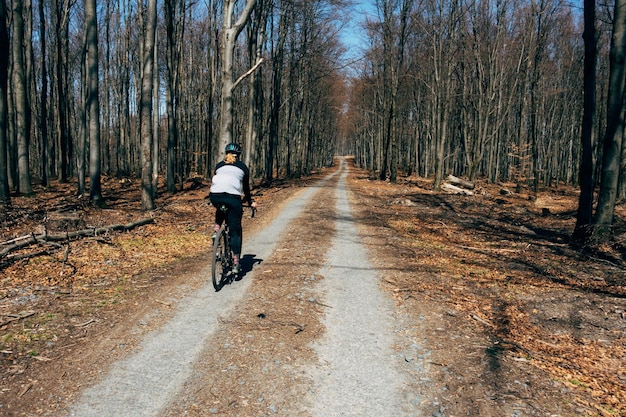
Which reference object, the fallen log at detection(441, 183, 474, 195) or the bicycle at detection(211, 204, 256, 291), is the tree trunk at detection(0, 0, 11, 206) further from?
the fallen log at detection(441, 183, 474, 195)

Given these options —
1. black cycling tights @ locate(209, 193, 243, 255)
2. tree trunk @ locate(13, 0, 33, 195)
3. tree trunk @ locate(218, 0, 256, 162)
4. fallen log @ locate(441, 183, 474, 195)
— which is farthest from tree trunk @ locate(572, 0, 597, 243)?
tree trunk @ locate(13, 0, 33, 195)

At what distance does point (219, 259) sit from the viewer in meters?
6.67

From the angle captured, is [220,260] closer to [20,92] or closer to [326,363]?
[326,363]

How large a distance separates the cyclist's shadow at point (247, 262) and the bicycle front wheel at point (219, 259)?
0.56 metres

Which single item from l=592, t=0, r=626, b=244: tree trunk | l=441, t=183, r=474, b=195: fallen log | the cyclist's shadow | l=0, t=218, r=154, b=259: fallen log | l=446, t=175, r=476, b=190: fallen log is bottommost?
the cyclist's shadow

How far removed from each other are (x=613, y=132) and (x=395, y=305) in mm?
8668

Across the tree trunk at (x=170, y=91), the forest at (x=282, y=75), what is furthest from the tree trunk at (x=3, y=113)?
the tree trunk at (x=170, y=91)

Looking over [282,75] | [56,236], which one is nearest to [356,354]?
[56,236]

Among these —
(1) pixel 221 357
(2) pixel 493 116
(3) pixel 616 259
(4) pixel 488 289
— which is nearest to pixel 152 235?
(1) pixel 221 357

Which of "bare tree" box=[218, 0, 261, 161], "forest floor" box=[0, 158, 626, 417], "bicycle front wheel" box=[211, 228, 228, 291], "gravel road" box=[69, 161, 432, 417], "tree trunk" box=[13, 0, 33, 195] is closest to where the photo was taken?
"gravel road" box=[69, 161, 432, 417]

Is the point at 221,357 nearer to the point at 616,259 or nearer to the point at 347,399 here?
the point at 347,399

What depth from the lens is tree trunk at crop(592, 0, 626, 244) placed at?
10.3 meters

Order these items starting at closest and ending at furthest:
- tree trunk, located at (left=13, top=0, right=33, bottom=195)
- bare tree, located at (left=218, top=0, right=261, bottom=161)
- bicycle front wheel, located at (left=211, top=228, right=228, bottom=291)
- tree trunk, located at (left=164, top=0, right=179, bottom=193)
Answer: bicycle front wheel, located at (left=211, top=228, right=228, bottom=291)
bare tree, located at (left=218, top=0, right=261, bottom=161)
tree trunk, located at (left=13, top=0, right=33, bottom=195)
tree trunk, located at (left=164, top=0, right=179, bottom=193)

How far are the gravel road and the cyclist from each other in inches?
37.2
